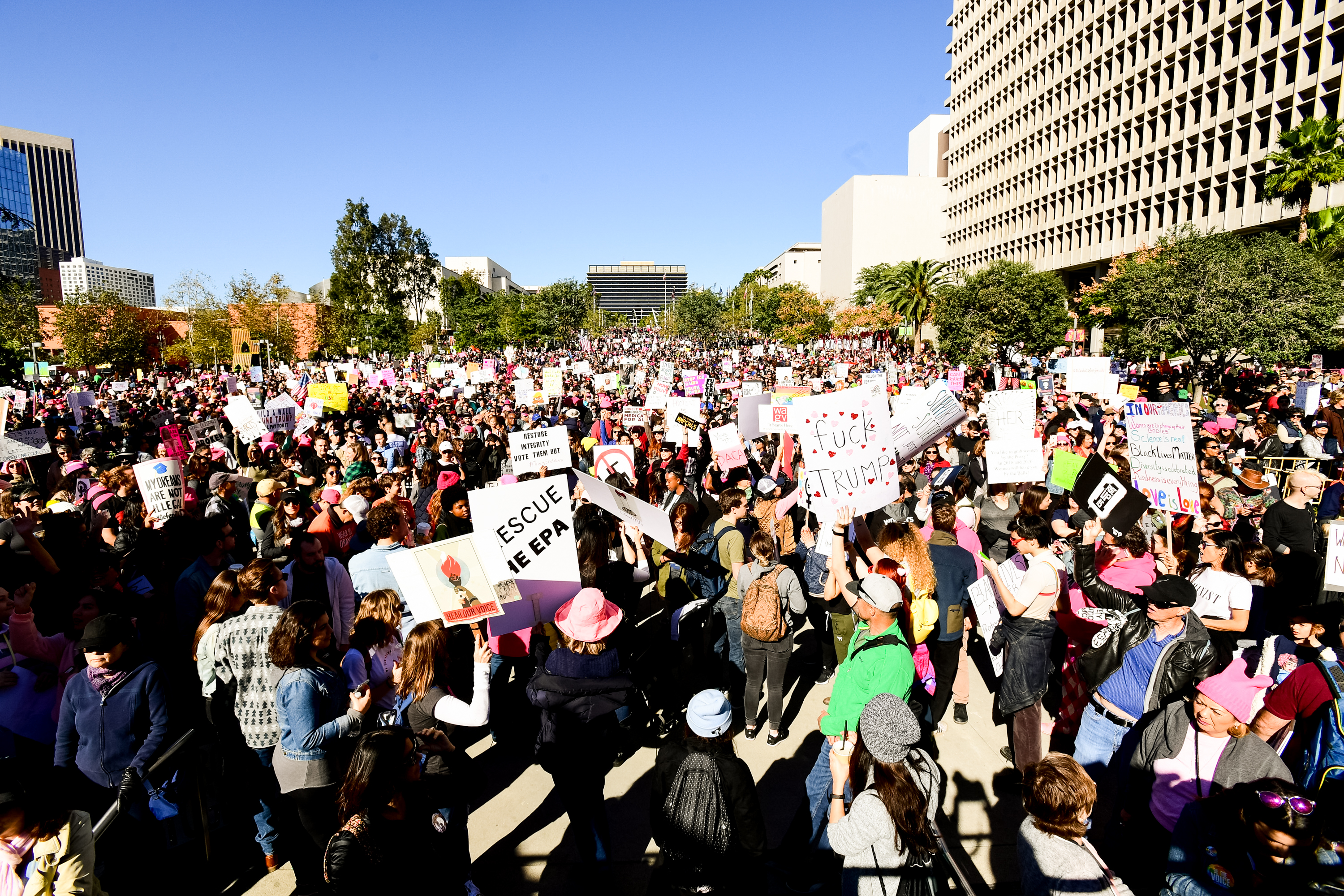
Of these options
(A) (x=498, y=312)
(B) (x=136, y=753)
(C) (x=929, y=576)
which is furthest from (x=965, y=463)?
(A) (x=498, y=312)

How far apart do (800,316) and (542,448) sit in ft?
252

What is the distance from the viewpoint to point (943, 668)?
18.1ft

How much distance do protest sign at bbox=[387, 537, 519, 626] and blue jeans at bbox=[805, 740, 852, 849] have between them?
217cm

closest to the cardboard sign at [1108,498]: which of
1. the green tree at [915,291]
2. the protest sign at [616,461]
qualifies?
the protest sign at [616,461]

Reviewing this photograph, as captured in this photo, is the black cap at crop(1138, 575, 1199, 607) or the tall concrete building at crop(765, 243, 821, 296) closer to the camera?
the black cap at crop(1138, 575, 1199, 607)

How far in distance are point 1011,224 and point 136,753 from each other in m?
73.6

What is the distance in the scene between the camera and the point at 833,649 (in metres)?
6.21

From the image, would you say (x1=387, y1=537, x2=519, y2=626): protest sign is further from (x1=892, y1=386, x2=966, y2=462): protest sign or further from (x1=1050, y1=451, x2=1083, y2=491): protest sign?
(x1=1050, y1=451, x2=1083, y2=491): protest sign

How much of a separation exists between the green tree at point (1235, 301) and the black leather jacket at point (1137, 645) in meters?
24.9

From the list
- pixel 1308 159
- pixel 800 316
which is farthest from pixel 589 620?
pixel 800 316

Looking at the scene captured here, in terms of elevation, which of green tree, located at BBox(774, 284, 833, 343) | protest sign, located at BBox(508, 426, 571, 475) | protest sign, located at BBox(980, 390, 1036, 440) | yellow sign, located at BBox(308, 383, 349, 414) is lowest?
protest sign, located at BBox(508, 426, 571, 475)

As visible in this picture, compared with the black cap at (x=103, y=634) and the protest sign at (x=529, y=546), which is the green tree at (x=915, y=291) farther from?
the black cap at (x=103, y=634)

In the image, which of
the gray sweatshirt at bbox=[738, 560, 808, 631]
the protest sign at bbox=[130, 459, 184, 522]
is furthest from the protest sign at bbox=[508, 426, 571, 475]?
the gray sweatshirt at bbox=[738, 560, 808, 631]

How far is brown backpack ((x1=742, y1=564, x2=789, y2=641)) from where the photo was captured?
17.0 ft
